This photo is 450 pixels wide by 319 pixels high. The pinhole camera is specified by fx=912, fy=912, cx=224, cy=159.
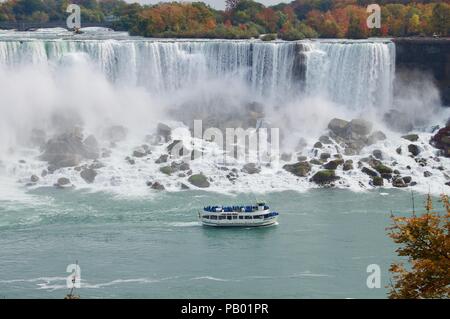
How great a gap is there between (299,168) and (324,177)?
1322 millimetres

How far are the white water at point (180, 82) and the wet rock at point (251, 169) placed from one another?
4.07 m

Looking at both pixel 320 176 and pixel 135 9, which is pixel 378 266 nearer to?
pixel 320 176

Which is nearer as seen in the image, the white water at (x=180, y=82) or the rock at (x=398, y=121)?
the rock at (x=398, y=121)

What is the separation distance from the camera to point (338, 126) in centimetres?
4041

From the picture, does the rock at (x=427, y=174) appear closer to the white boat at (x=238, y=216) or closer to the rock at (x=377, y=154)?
the rock at (x=377, y=154)

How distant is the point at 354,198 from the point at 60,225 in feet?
35.5

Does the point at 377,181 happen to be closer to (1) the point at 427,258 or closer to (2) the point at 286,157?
(2) the point at 286,157

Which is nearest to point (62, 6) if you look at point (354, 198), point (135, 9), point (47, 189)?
point (135, 9)

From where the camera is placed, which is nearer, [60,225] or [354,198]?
[60,225]

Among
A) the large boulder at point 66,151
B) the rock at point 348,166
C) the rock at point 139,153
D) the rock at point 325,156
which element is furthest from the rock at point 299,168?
the large boulder at point 66,151

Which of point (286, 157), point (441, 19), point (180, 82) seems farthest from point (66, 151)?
point (441, 19)

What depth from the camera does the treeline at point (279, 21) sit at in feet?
165

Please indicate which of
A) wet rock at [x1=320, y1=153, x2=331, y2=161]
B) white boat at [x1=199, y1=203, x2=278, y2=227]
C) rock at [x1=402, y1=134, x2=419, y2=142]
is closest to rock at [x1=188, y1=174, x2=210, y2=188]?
white boat at [x1=199, y1=203, x2=278, y2=227]

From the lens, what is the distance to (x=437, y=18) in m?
47.6
